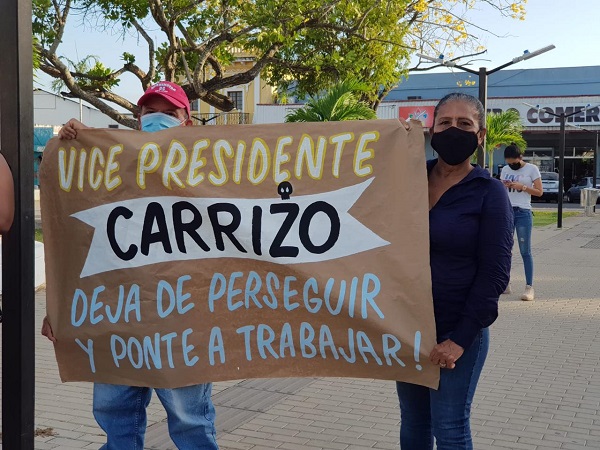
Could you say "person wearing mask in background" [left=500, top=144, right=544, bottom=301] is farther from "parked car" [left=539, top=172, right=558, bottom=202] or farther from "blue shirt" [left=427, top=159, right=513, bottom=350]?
"parked car" [left=539, top=172, right=558, bottom=202]

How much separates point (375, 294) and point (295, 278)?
335 millimetres

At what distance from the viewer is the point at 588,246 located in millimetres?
18219

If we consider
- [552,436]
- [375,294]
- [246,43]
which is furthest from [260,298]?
[246,43]

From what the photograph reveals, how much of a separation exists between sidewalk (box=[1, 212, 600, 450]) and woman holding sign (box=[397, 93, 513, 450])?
5.42ft

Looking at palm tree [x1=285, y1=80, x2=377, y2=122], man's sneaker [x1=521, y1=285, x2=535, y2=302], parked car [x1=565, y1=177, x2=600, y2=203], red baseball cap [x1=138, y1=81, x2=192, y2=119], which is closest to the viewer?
red baseball cap [x1=138, y1=81, x2=192, y2=119]

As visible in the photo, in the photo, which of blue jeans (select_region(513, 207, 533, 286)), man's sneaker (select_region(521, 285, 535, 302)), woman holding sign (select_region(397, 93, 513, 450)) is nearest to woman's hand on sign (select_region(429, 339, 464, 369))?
woman holding sign (select_region(397, 93, 513, 450))

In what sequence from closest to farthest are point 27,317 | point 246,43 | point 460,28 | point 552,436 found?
point 27,317 < point 552,436 < point 246,43 < point 460,28

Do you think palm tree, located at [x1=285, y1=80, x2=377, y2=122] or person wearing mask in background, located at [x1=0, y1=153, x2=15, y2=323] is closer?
person wearing mask in background, located at [x1=0, y1=153, x2=15, y2=323]

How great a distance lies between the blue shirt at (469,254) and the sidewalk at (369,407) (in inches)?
72.6

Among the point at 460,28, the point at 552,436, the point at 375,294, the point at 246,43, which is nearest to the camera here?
the point at 375,294

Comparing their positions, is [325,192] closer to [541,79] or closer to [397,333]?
[397,333]

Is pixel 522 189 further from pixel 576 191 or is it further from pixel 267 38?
pixel 576 191

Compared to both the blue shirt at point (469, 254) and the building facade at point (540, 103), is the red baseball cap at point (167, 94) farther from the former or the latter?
the building facade at point (540, 103)

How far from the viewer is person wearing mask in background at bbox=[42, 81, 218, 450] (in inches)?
132
